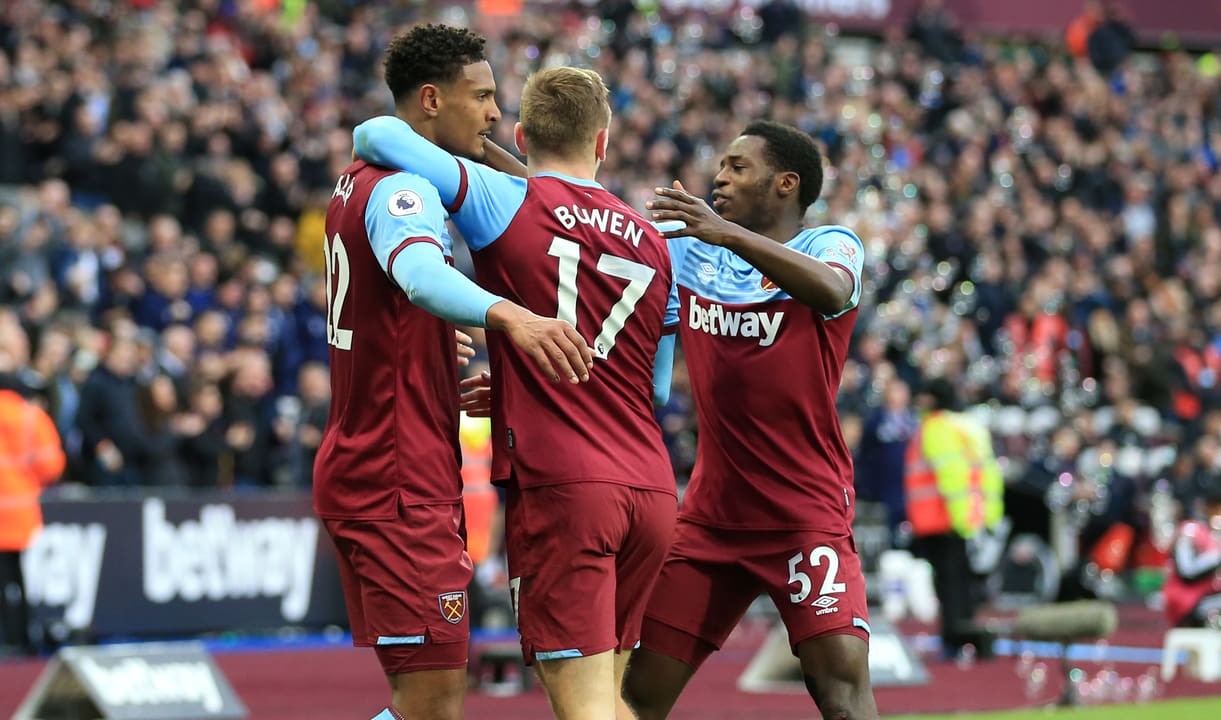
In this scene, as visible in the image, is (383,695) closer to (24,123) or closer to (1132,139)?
(24,123)

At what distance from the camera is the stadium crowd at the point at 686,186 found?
1534 cm

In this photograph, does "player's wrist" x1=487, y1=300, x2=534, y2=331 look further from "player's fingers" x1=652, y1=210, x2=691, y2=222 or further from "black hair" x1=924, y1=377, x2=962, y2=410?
"black hair" x1=924, y1=377, x2=962, y2=410

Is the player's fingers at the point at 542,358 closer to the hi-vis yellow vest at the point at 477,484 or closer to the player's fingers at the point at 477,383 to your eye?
the player's fingers at the point at 477,383

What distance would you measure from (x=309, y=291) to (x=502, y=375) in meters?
11.9

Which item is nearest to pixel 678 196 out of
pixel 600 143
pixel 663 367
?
pixel 600 143

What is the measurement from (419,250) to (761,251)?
1159 millimetres

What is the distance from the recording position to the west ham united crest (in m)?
5.26

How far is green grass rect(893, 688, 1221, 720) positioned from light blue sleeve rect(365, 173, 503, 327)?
630 cm

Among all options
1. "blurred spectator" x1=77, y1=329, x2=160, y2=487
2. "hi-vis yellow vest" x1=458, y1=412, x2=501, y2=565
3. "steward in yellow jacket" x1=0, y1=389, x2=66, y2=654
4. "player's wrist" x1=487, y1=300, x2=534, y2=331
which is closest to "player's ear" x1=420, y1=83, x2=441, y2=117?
"player's wrist" x1=487, y1=300, x2=534, y2=331

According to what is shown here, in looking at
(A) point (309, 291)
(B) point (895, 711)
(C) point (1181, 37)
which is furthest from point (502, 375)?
(C) point (1181, 37)

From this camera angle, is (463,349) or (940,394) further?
(940,394)

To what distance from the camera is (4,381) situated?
43.3 feet

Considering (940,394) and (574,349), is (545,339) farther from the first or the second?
(940,394)

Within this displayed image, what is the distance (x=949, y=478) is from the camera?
14344 mm
